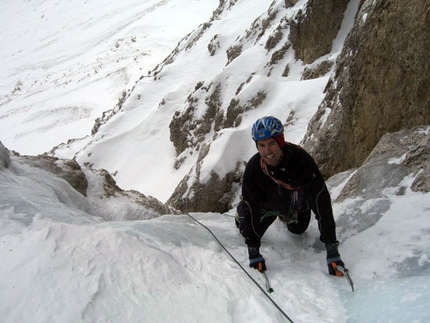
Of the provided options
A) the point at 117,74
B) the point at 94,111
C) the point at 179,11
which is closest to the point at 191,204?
the point at 94,111

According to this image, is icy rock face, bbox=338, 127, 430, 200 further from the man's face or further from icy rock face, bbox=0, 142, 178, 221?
icy rock face, bbox=0, 142, 178, 221

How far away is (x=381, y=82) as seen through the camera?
6363mm

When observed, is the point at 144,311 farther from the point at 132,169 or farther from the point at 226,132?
the point at 132,169

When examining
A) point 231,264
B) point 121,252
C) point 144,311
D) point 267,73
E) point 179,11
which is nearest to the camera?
point 144,311

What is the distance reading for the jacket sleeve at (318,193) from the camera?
3.46m

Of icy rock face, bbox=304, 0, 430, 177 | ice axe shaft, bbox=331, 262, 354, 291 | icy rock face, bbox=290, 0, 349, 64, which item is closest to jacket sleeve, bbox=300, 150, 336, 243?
ice axe shaft, bbox=331, 262, 354, 291

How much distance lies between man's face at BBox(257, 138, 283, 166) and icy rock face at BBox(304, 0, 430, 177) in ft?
12.4

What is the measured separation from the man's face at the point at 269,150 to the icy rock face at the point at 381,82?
379 centimetres

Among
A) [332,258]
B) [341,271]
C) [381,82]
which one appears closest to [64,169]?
[332,258]

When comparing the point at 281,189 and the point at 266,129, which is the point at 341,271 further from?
the point at 266,129

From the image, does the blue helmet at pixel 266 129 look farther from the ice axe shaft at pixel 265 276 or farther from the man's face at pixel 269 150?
the ice axe shaft at pixel 265 276

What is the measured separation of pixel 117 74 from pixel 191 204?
26342 mm

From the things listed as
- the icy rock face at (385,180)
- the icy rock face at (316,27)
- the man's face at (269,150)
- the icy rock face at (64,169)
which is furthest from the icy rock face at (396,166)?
the icy rock face at (316,27)

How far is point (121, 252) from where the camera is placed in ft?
10.6
